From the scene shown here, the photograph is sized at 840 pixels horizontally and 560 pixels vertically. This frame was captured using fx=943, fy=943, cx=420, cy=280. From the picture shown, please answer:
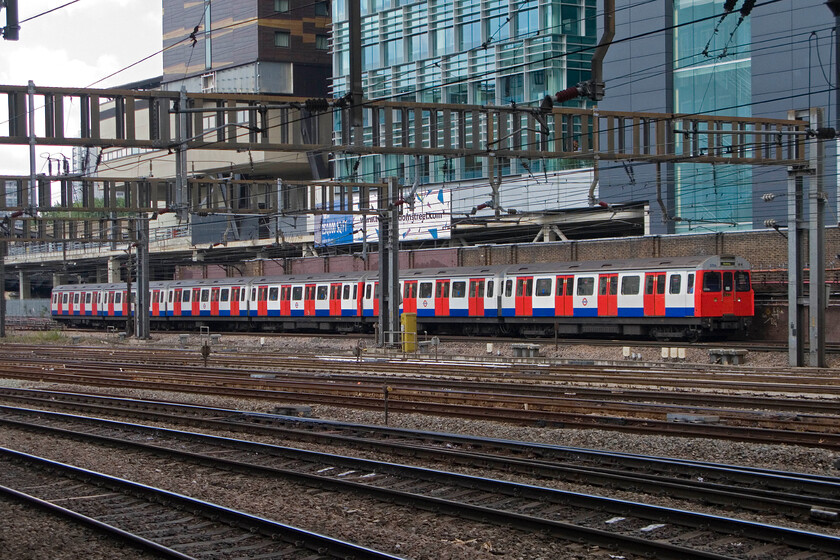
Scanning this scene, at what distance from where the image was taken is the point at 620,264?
34688 mm

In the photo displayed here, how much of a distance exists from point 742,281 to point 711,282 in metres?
1.72

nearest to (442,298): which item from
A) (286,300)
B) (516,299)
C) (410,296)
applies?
(410,296)

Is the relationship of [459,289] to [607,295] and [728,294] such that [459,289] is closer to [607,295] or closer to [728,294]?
[607,295]

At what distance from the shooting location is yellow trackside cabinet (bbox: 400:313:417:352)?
1388 inches

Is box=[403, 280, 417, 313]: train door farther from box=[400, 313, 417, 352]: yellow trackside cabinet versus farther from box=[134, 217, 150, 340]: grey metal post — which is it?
box=[134, 217, 150, 340]: grey metal post

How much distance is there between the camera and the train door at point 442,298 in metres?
41.0

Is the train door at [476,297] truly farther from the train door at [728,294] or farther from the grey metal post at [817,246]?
the grey metal post at [817,246]

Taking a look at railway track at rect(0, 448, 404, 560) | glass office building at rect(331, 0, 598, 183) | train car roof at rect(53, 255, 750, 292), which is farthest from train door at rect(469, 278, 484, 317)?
railway track at rect(0, 448, 404, 560)

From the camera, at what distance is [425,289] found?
4209cm

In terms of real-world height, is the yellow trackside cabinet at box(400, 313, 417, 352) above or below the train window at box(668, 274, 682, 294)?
below

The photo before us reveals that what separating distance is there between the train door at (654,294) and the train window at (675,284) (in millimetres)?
299

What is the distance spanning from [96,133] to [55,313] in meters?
53.7

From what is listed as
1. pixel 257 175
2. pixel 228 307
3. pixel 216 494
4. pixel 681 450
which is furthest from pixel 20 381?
pixel 257 175

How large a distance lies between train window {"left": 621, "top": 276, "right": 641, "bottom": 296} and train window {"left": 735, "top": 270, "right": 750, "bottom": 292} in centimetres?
333
